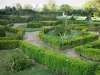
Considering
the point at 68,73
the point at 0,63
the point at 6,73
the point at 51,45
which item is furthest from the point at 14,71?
the point at 51,45

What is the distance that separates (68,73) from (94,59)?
364cm

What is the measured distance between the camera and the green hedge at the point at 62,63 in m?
8.59

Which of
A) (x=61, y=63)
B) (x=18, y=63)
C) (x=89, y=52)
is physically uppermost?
(x=61, y=63)

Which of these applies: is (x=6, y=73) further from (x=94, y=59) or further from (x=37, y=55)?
(x=94, y=59)

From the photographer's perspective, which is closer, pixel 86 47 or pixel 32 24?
pixel 86 47

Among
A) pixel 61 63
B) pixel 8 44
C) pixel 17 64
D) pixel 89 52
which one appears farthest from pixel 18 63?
pixel 8 44

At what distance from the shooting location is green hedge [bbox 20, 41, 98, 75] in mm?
8586

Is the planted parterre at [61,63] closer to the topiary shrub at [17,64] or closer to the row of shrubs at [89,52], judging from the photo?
the topiary shrub at [17,64]

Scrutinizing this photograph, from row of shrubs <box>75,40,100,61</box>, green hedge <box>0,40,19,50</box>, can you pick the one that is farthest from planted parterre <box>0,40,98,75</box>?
row of shrubs <box>75,40,100,61</box>

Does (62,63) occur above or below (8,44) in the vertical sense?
above

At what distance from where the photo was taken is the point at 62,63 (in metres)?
9.82

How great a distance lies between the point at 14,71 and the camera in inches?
413

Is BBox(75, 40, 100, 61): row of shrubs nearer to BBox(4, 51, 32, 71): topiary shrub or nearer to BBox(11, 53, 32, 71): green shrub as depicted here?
BBox(4, 51, 32, 71): topiary shrub

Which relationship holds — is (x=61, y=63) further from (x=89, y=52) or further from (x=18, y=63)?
(x=89, y=52)
